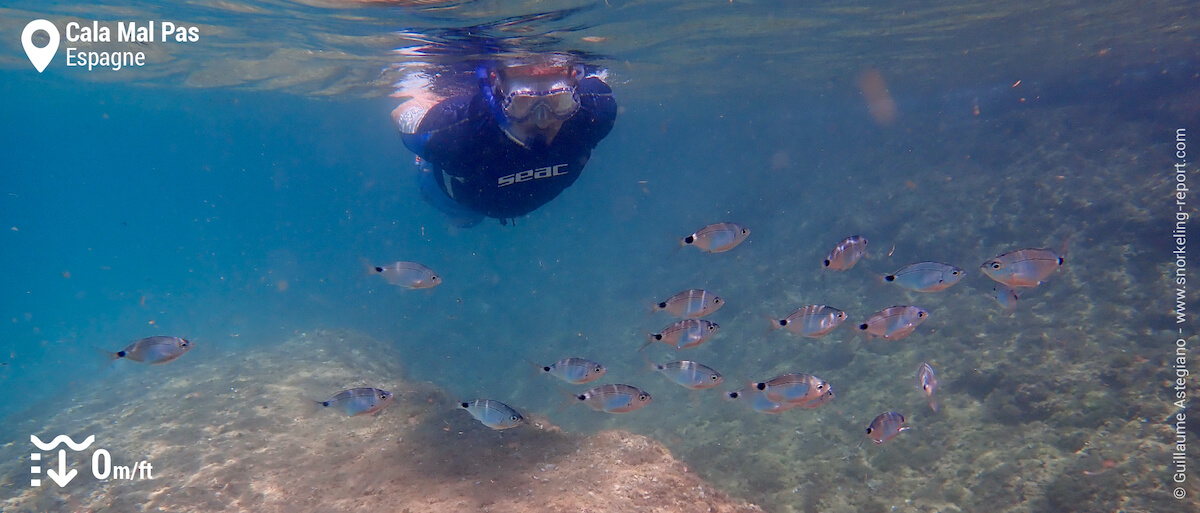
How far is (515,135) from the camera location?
8070 millimetres

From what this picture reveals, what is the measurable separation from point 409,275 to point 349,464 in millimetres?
3145

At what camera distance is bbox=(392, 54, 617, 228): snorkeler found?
25.7 feet

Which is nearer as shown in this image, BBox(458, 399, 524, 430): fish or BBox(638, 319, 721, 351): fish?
BBox(458, 399, 524, 430): fish

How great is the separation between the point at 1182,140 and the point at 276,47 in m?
30.2

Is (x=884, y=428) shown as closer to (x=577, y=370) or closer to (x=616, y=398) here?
(x=616, y=398)

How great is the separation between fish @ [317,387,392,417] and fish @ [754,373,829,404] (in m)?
4.18

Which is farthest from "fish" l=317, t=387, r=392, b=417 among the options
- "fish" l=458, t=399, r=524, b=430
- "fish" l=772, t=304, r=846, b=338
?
"fish" l=772, t=304, r=846, b=338

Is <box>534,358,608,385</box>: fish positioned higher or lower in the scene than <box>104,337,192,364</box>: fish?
lower

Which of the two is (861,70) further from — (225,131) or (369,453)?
(225,131)

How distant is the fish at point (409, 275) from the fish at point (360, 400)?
137 cm

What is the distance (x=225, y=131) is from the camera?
5634cm

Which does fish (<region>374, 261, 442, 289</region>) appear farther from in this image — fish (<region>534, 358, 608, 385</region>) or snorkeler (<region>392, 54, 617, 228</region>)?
snorkeler (<region>392, 54, 617, 228</region>)

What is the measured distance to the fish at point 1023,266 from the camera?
503 centimetres

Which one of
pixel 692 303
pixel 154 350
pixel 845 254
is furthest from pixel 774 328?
pixel 154 350
